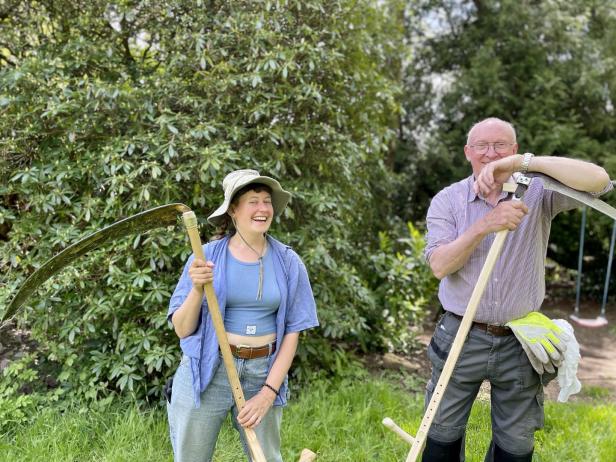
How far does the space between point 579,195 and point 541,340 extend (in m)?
0.62

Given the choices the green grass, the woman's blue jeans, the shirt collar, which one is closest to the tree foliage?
the green grass

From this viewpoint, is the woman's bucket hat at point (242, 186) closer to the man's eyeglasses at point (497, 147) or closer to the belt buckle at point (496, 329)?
the man's eyeglasses at point (497, 147)

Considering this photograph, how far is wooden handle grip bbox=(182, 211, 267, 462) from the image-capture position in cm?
206

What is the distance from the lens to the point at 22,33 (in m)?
4.35

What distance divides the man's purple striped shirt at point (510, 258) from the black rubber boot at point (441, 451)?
24.9 inches

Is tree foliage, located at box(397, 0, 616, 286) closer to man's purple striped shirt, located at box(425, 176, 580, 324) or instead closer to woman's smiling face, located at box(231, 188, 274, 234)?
man's purple striped shirt, located at box(425, 176, 580, 324)

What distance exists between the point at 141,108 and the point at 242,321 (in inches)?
88.7

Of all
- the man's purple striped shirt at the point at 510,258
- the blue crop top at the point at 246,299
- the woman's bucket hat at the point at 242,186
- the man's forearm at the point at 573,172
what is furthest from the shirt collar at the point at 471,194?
the blue crop top at the point at 246,299

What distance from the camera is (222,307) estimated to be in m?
2.23

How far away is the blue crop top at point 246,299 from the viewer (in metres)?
2.25

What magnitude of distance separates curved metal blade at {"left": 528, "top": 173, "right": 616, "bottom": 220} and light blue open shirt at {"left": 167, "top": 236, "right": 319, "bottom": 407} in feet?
3.38

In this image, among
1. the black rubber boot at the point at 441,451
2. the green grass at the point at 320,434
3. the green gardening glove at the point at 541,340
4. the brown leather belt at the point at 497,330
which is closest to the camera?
the green gardening glove at the point at 541,340

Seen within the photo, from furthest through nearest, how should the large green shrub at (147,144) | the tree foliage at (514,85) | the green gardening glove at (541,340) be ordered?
the tree foliage at (514,85), the large green shrub at (147,144), the green gardening glove at (541,340)

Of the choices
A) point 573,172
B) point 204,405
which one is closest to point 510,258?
point 573,172
